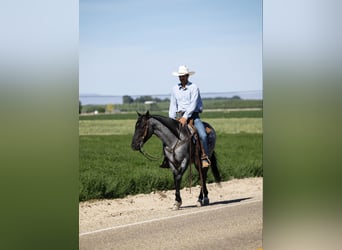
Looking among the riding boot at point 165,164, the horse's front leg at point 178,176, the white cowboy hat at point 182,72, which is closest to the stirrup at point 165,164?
the riding boot at point 165,164

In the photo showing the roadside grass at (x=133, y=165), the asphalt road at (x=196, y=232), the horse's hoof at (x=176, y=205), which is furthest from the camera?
the horse's hoof at (x=176, y=205)

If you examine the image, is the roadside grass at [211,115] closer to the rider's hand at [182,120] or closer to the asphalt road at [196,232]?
the rider's hand at [182,120]

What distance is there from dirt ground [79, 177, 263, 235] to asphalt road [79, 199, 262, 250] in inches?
3.0

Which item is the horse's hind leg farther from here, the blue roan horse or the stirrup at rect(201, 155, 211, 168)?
the stirrup at rect(201, 155, 211, 168)

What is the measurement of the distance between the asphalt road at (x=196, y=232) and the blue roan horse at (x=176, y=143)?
224 millimetres

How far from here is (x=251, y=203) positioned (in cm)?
696

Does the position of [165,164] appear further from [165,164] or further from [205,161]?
[205,161]

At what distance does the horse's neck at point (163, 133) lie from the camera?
6.75 meters

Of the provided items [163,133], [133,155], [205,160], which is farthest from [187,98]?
[133,155]

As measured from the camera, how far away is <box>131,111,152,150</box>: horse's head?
6.73 meters

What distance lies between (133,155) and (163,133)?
478mm

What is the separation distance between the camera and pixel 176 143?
681 centimetres
